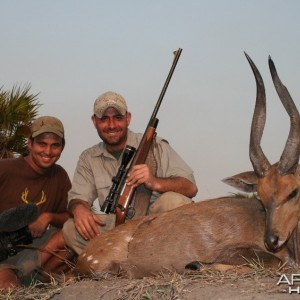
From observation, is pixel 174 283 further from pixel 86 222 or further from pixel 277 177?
pixel 86 222

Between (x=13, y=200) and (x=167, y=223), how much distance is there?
1.96m

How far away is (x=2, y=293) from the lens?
18.7ft

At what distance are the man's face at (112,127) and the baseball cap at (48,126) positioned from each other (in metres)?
0.47

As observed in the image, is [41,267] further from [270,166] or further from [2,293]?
[270,166]

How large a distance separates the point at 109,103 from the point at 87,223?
4.17ft

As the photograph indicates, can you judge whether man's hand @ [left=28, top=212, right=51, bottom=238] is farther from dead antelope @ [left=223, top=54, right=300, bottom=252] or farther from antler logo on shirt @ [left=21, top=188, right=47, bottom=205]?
dead antelope @ [left=223, top=54, right=300, bottom=252]

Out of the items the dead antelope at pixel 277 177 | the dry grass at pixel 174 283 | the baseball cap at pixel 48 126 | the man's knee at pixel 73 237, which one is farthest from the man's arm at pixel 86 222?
the dead antelope at pixel 277 177

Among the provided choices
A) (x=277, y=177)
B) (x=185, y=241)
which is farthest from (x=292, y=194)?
(x=185, y=241)

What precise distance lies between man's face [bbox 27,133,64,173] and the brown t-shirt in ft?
0.41

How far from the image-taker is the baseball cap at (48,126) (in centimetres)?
711

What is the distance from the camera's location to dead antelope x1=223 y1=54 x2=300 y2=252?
17.3ft

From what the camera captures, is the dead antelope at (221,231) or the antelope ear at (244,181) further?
the antelope ear at (244,181)

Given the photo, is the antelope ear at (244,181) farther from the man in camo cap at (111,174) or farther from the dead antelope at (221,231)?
the man in camo cap at (111,174)

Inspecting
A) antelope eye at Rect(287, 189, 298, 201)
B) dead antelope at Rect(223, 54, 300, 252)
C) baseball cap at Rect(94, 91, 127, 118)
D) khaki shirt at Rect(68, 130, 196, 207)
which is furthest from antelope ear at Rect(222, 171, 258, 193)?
baseball cap at Rect(94, 91, 127, 118)
